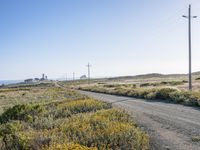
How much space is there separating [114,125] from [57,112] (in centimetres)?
727

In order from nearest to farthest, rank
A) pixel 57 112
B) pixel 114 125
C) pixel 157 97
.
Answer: pixel 114 125 → pixel 57 112 → pixel 157 97

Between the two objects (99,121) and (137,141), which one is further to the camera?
(99,121)

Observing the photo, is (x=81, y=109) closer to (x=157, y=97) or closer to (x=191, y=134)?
(x=191, y=134)

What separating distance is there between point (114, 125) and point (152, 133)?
1645 mm

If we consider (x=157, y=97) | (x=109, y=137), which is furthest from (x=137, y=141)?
(x=157, y=97)

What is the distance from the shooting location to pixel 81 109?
739 inches

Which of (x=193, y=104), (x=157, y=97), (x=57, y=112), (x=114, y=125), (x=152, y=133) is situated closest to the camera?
(x=114, y=125)

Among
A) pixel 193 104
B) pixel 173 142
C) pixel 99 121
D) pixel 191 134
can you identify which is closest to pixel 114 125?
pixel 99 121

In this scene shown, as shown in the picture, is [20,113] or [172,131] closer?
[172,131]

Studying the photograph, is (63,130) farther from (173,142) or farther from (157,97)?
(157,97)

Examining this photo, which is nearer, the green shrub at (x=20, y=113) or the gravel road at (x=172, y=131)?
the gravel road at (x=172, y=131)

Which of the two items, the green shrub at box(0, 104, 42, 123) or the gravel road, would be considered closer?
the gravel road

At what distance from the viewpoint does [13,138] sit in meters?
10.5

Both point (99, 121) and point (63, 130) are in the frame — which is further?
point (99, 121)
